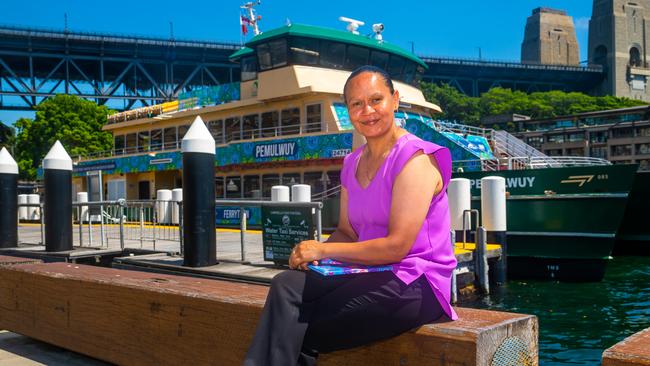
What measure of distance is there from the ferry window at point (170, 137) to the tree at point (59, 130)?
27363 mm

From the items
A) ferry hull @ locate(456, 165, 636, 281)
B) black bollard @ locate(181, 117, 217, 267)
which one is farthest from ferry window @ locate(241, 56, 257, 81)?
black bollard @ locate(181, 117, 217, 267)

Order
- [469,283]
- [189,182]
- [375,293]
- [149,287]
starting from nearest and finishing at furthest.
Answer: [375,293]
[149,287]
[189,182]
[469,283]

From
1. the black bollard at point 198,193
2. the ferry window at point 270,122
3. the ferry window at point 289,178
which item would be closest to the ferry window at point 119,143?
the ferry window at point 270,122

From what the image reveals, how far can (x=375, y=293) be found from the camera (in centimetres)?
236

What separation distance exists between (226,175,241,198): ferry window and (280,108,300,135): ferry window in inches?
88.7

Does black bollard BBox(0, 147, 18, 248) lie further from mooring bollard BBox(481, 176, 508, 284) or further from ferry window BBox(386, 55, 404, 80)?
ferry window BBox(386, 55, 404, 80)

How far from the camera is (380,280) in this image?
2389 millimetres

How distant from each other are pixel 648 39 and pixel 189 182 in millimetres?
119701

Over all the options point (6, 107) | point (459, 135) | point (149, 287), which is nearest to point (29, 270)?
point (149, 287)

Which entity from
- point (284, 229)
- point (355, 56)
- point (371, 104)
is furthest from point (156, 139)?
point (371, 104)

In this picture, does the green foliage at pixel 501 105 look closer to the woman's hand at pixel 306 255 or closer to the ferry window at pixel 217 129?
the ferry window at pixel 217 129

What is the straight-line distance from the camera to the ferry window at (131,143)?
24.4 meters

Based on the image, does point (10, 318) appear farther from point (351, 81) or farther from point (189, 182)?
point (351, 81)

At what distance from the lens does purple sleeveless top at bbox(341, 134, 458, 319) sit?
244 cm
